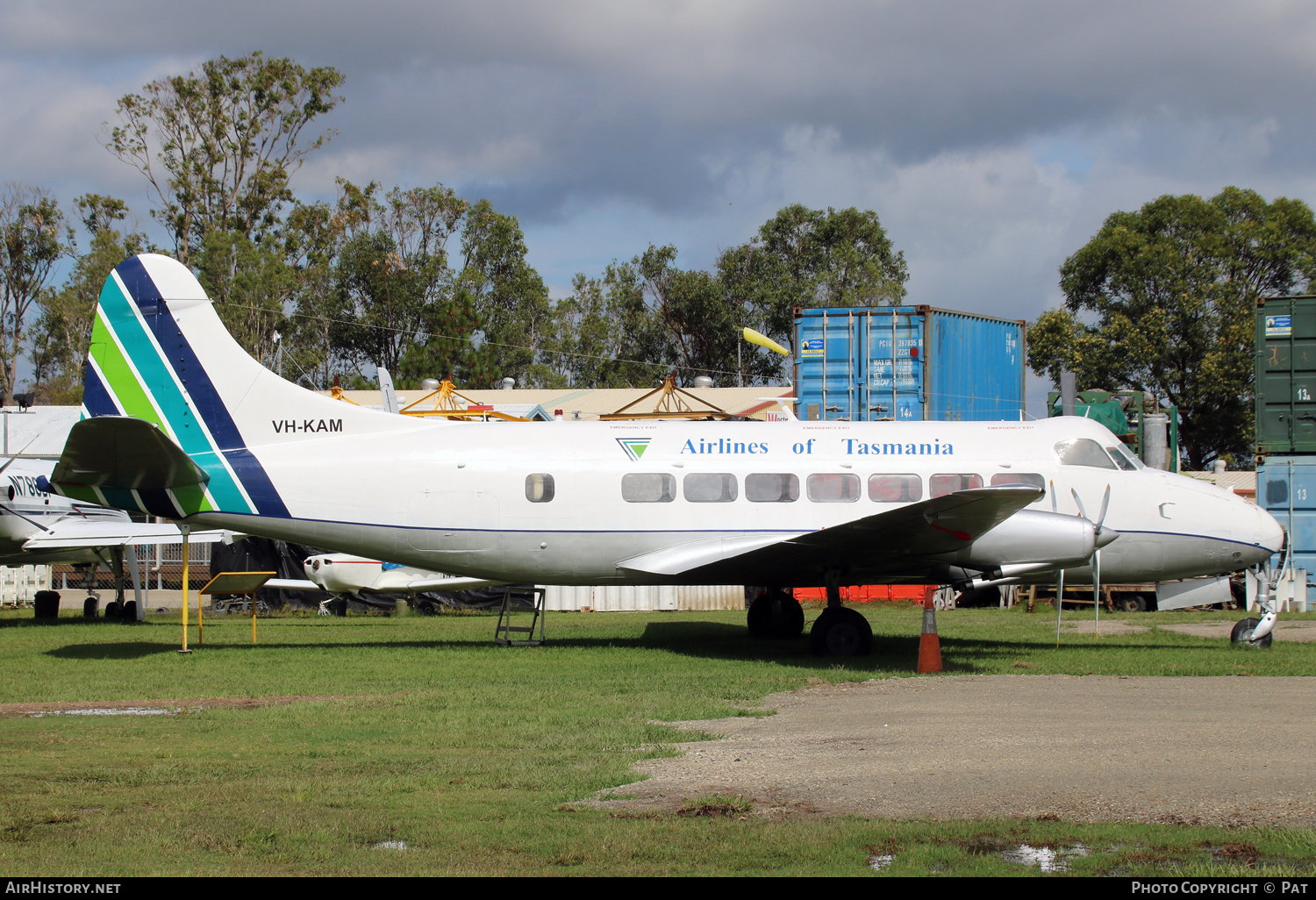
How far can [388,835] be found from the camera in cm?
643

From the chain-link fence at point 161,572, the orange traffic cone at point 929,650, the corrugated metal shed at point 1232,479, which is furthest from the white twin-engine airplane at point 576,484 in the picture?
the chain-link fence at point 161,572

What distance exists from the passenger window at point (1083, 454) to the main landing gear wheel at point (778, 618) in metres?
5.12

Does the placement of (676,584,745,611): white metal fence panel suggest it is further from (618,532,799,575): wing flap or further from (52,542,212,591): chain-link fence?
(52,542,212,591): chain-link fence

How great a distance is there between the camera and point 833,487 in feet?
54.9

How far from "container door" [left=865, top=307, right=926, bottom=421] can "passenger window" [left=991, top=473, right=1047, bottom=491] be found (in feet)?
43.5

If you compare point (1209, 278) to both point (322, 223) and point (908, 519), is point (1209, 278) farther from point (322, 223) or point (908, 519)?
point (322, 223)

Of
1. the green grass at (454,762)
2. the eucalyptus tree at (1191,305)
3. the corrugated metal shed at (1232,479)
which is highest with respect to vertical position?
the eucalyptus tree at (1191,305)

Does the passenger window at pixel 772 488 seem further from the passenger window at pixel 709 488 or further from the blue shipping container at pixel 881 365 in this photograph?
the blue shipping container at pixel 881 365

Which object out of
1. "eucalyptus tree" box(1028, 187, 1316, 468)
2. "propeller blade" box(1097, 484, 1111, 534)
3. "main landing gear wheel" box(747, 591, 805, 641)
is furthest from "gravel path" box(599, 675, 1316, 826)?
"eucalyptus tree" box(1028, 187, 1316, 468)

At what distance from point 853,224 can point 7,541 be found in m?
52.4

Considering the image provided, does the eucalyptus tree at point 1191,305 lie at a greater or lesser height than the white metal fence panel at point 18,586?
greater

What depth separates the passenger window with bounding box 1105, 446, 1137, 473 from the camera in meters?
17.2

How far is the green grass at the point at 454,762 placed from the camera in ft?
19.4

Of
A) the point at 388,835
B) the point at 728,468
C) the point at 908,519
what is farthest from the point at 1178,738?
the point at 728,468
